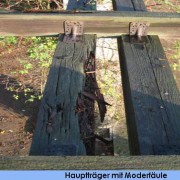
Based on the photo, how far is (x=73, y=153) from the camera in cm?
165

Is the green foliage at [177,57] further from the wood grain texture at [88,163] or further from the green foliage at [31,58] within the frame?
the wood grain texture at [88,163]

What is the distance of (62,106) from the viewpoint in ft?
6.72

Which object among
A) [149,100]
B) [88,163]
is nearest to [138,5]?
[149,100]

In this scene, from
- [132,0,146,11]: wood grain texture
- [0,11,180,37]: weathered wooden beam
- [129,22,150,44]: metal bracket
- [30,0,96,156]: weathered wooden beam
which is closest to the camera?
[30,0,96,156]: weathered wooden beam

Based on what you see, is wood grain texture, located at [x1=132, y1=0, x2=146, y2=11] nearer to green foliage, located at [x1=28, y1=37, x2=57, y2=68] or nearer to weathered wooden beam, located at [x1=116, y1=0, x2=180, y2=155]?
weathered wooden beam, located at [x1=116, y1=0, x2=180, y2=155]

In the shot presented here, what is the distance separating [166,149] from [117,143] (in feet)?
9.19

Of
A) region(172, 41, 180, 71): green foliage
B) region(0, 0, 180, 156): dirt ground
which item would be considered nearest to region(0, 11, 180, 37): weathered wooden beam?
region(0, 0, 180, 156): dirt ground

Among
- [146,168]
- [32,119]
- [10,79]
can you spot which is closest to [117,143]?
[32,119]

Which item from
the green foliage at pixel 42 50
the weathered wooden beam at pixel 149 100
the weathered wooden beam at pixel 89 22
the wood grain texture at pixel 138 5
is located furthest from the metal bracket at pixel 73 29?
the green foliage at pixel 42 50

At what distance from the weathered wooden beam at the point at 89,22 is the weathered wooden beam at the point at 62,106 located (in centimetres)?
36

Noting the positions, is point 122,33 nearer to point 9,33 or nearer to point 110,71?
point 9,33

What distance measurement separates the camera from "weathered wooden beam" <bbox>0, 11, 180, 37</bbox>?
10.4 feet

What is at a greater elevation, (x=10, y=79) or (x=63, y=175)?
(x=63, y=175)

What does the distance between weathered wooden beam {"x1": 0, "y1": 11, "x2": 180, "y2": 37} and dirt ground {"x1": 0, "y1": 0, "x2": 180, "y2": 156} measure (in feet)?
5.28
